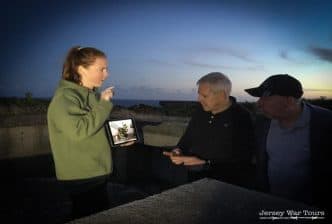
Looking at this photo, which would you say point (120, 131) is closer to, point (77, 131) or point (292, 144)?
point (77, 131)

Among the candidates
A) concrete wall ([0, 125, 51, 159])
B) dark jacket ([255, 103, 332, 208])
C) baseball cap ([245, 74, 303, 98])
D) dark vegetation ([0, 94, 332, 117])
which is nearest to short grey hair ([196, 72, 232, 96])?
baseball cap ([245, 74, 303, 98])

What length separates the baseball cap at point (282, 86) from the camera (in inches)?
112

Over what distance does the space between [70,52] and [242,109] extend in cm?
183

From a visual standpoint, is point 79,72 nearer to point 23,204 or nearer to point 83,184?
point 83,184

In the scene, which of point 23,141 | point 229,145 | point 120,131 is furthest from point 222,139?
point 23,141

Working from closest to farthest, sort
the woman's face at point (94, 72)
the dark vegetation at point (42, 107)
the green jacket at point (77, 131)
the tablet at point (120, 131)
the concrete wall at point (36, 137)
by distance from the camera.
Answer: the green jacket at point (77, 131) < the woman's face at point (94, 72) < the tablet at point (120, 131) < the concrete wall at point (36, 137) < the dark vegetation at point (42, 107)

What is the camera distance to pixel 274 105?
288 cm

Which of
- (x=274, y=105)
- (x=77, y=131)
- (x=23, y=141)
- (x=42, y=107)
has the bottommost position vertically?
(x=23, y=141)

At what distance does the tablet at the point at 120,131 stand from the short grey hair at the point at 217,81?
0.86 m

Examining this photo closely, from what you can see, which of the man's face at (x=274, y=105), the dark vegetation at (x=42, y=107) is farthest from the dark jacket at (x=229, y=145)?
the dark vegetation at (x=42, y=107)

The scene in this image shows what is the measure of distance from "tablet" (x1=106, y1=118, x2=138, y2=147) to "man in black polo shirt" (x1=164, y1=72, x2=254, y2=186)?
1.66 ft

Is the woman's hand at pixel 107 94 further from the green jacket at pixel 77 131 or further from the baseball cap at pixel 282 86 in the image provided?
the baseball cap at pixel 282 86

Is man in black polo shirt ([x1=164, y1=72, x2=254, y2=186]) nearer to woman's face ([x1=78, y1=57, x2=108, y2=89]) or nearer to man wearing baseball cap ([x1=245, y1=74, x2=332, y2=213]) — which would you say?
man wearing baseball cap ([x1=245, y1=74, x2=332, y2=213])

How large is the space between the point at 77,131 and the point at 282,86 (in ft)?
6.16
